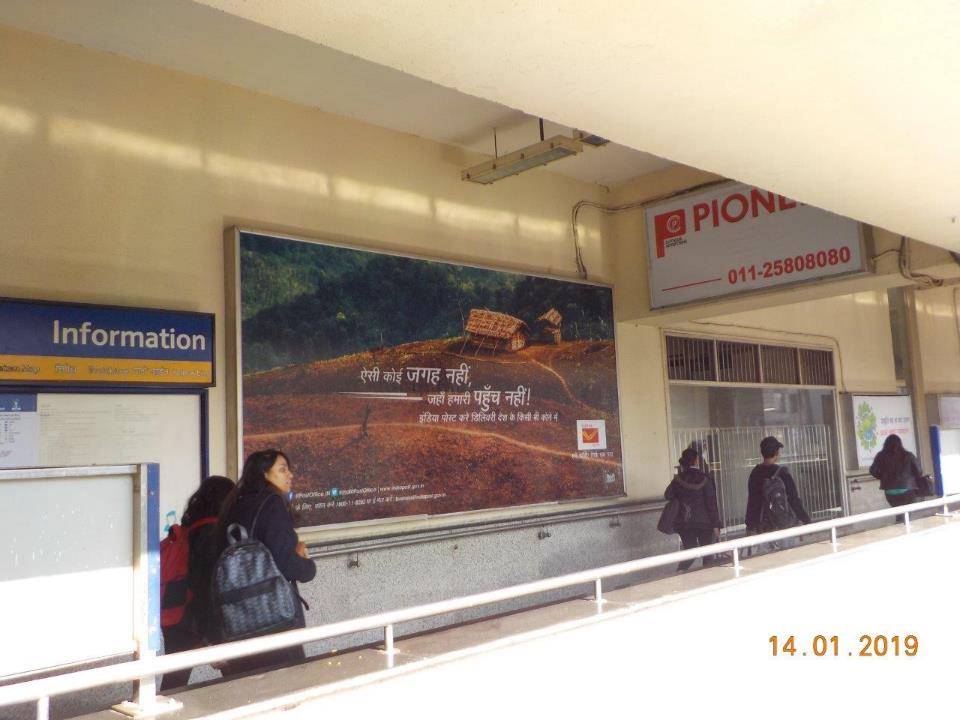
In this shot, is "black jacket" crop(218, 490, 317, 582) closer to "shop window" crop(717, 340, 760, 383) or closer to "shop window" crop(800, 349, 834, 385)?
"shop window" crop(717, 340, 760, 383)

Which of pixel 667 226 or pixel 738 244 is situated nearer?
pixel 738 244

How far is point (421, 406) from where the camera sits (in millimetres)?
6316

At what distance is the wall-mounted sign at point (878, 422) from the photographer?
11.0 meters

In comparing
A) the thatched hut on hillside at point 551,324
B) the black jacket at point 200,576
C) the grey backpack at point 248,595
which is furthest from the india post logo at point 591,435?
the grey backpack at point 248,595

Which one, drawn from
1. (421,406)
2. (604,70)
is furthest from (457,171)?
(604,70)

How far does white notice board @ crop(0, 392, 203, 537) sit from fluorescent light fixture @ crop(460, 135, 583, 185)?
285 cm

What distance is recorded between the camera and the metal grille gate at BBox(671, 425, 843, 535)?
8773mm

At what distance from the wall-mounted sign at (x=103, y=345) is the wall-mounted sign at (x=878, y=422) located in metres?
8.71

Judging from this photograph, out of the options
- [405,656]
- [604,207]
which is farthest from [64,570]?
[604,207]

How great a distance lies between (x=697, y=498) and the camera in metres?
7.07

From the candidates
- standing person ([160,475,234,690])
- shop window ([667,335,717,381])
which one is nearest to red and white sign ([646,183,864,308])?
shop window ([667,335,717,381])

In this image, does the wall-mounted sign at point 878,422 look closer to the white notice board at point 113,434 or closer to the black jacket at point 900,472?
the black jacket at point 900,472

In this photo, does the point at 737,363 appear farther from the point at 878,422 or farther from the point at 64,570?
the point at 64,570

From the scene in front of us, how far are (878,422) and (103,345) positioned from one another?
9.93 metres
